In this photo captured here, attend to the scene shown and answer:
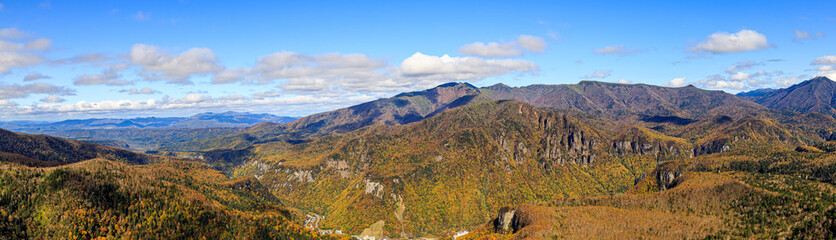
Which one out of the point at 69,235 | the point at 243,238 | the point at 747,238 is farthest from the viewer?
the point at 243,238

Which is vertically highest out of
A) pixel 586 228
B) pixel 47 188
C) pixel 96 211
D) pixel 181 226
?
pixel 47 188

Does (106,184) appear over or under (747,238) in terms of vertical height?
over

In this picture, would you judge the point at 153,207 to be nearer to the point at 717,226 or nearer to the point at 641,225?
the point at 641,225

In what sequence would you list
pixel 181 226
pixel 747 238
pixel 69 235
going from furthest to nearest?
pixel 181 226
pixel 747 238
pixel 69 235

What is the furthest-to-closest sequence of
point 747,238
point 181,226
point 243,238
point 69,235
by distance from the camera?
point 243,238 < point 181,226 < point 747,238 < point 69,235

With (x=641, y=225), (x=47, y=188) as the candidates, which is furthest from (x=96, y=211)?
(x=641, y=225)

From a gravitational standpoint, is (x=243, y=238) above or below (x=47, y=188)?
below

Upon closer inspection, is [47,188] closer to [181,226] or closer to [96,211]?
[96,211]

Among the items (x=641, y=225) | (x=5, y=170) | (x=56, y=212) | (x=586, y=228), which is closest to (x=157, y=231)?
(x=56, y=212)

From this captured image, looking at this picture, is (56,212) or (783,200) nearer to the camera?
(56,212)
